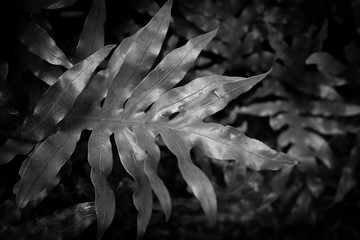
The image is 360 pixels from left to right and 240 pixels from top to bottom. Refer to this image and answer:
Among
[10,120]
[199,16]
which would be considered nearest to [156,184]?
[10,120]

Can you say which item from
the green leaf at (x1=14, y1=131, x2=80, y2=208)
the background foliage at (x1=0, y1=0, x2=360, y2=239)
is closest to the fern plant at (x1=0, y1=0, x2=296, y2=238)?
the green leaf at (x1=14, y1=131, x2=80, y2=208)

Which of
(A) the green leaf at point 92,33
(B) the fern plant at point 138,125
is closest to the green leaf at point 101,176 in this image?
(B) the fern plant at point 138,125

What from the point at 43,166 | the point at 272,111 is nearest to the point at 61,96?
the point at 43,166

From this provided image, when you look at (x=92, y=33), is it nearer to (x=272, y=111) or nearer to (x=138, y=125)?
(x=138, y=125)

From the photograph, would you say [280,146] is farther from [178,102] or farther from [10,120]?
[10,120]

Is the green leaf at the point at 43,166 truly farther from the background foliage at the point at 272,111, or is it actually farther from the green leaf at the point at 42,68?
the background foliage at the point at 272,111

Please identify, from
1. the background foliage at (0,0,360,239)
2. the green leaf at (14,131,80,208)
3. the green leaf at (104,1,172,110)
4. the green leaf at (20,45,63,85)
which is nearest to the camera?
the green leaf at (14,131,80,208)

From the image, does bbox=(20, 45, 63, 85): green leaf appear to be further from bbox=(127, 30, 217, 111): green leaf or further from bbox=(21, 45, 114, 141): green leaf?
bbox=(127, 30, 217, 111): green leaf
